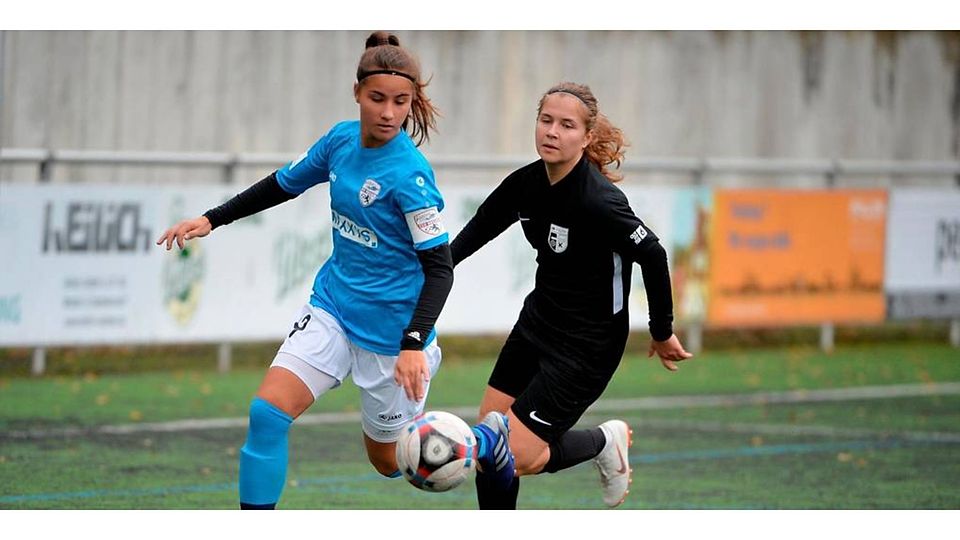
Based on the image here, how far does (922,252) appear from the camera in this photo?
16.3 meters

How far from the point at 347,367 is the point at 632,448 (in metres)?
3.91

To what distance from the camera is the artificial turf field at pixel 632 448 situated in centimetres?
826

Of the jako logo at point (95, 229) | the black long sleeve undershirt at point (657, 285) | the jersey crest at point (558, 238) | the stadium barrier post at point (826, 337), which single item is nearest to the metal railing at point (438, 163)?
the jako logo at point (95, 229)

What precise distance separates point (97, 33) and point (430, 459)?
971cm

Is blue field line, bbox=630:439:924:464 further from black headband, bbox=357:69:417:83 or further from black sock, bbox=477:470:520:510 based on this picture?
black headband, bbox=357:69:417:83

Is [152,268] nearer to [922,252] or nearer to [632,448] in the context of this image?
[632,448]

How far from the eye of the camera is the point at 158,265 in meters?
13.0

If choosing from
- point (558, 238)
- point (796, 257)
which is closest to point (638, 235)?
point (558, 238)

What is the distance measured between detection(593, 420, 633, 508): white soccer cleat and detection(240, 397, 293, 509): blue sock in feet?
5.41

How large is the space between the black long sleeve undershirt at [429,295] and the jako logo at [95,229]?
6.93m

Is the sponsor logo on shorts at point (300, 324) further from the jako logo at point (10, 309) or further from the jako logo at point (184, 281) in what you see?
the jako logo at point (184, 281)

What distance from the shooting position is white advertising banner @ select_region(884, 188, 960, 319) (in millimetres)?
16234

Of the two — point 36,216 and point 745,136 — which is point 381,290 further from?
point 745,136

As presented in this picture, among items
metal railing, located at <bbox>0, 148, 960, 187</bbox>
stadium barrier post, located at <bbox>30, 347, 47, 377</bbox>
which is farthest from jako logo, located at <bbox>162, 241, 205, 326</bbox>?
stadium barrier post, located at <bbox>30, 347, 47, 377</bbox>
